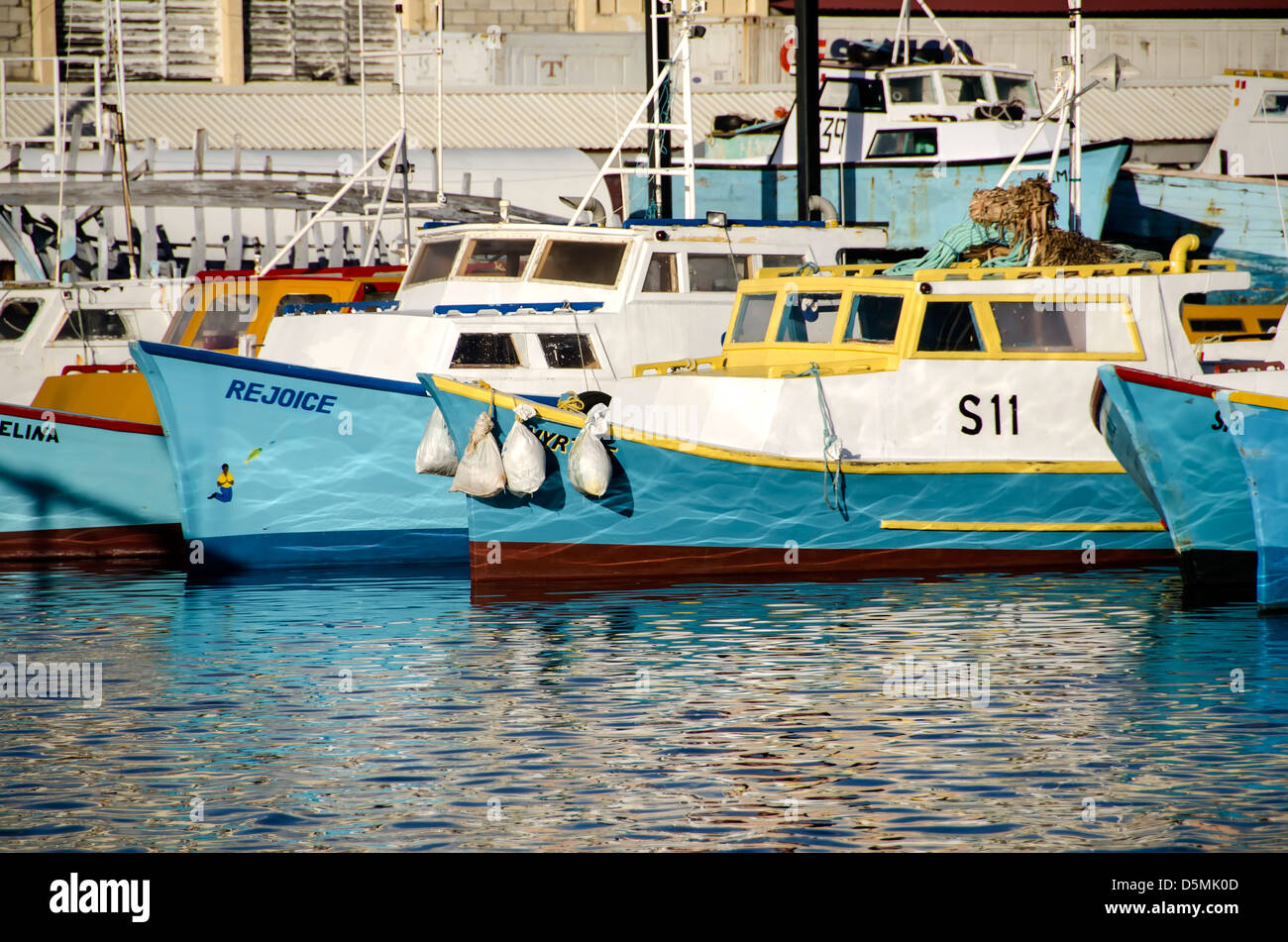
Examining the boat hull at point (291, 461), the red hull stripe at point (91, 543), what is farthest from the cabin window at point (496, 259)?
the red hull stripe at point (91, 543)

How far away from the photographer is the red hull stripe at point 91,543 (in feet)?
59.0

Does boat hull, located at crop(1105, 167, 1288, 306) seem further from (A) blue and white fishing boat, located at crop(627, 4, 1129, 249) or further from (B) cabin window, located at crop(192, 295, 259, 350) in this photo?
(B) cabin window, located at crop(192, 295, 259, 350)

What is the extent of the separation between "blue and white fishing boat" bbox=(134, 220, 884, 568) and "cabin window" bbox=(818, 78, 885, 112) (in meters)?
10.1

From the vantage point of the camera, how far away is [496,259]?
57.3 feet

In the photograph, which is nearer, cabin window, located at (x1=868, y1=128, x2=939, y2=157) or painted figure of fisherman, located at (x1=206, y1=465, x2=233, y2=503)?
painted figure of fisherman, located at (x1=206, y1=465, x2=233, y2=503)

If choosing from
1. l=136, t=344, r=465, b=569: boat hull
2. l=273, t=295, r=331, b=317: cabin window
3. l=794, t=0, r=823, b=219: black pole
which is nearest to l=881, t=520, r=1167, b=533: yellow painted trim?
l=136, t=344, r=465, b=569: boat hull

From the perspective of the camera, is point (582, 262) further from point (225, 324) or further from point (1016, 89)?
point (1016, 89)

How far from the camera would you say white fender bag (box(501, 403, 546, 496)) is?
1379 cm

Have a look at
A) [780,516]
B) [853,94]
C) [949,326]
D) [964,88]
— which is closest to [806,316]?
[949,326]

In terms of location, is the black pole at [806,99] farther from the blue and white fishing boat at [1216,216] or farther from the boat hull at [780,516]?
the boat hull at [780,516]

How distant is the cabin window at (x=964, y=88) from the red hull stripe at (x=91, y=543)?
1530 cm

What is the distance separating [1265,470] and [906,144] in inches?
573
